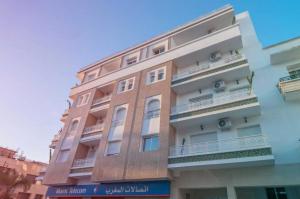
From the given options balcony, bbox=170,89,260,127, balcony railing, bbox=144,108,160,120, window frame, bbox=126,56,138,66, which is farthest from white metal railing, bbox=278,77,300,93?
window frame, bbox=126,56,138,66

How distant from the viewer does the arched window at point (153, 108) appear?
13847 mm

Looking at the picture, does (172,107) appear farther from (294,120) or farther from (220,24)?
(220,24)

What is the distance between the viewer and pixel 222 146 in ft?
36.2

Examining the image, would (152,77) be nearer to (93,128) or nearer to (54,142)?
(93,128)

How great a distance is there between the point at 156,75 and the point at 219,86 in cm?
513

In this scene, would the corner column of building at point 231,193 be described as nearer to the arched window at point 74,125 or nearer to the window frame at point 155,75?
the window frame at point 155,75

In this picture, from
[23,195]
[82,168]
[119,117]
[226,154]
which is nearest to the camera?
[226,154]

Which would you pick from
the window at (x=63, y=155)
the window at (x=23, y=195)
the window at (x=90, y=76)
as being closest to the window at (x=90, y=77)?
the window at (x=90, y=76)

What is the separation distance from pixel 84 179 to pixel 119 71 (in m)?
9.78

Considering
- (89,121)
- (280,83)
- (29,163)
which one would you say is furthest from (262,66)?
(29,163)

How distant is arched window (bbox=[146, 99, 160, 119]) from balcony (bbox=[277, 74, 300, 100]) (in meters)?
7.59

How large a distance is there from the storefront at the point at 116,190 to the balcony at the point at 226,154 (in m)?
1.46

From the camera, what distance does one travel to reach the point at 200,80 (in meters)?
13.6

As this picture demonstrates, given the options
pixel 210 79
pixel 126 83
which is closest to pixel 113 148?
pixel 126 83
